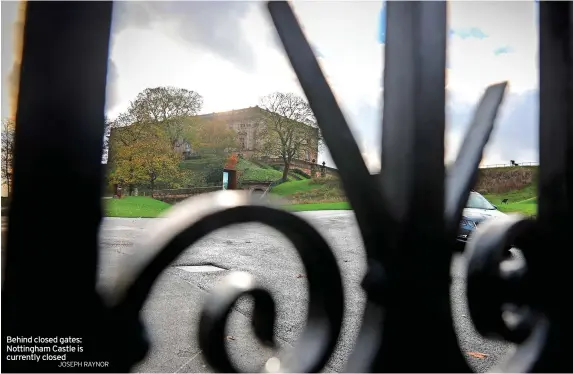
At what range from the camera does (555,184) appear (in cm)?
83

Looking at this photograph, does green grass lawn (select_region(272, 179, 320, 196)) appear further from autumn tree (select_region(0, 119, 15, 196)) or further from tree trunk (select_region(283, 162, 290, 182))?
autumn tree (select_region(0, 119, 15, 196))

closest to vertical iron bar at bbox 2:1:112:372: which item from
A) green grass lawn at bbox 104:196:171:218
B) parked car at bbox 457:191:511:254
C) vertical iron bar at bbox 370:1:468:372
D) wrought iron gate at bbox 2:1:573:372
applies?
wrought iron gate at bbox 2:1:573:372

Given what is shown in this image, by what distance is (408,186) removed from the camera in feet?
2.19

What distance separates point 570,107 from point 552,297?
13.9 inches

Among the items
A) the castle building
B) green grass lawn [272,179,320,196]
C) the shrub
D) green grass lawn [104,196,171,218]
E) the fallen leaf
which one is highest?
the castle building

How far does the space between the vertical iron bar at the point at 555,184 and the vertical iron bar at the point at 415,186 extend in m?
0.25

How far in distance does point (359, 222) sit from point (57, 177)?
1.32ft

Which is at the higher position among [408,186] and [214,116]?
[214,116]

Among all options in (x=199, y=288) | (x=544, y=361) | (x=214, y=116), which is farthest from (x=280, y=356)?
(x=214, y=116)

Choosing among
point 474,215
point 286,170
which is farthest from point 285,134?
point 474,215

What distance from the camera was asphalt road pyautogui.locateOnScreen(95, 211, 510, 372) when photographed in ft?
9.37

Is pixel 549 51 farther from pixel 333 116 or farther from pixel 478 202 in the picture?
pixel 478 202

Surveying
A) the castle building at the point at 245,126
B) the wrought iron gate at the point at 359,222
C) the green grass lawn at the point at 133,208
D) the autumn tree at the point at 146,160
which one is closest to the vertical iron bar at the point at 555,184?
the wrought iron gate at the point at 359,222

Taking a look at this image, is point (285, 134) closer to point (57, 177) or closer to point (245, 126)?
point (245, 126)
